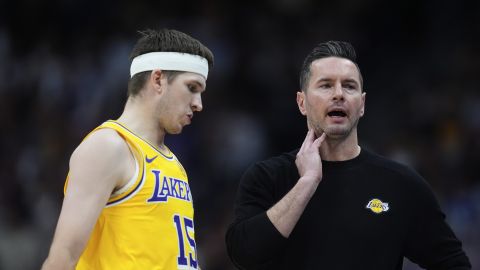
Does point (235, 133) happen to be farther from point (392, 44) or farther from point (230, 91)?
point (392, 44)

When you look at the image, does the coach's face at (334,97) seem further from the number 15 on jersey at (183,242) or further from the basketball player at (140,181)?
the number 15 on jersey at (183,242)

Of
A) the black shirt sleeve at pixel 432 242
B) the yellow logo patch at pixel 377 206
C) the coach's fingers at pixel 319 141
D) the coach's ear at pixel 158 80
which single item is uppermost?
the coach's ear at pixel 158 80

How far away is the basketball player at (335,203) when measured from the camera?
5.00 meters

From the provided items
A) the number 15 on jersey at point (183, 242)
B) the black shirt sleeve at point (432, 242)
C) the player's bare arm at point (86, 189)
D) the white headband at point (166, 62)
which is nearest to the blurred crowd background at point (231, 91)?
the black shirt sleeve at point (432, 242)

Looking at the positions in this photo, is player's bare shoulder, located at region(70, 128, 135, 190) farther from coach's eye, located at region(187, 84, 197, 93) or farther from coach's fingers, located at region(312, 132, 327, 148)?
coach's fingers, located at region(312, 132, 327, 148)

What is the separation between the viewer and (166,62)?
534 centimetres

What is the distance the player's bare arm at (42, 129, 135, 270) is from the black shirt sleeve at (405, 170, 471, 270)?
1.69 m

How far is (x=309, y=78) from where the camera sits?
17.8 feet

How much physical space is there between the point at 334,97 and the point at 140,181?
1235 millimetres

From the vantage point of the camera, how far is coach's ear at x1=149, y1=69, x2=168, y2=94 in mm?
5297

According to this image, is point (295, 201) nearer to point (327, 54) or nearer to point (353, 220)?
point (353, 220)

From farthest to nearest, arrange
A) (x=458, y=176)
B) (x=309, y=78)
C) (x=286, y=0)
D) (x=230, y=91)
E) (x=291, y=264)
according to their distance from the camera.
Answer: (x=286, y=0), (x=230, y=91), (x=458, y=176), (x=309, y=78), (x=291, y=264)

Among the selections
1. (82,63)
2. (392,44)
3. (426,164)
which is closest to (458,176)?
(426,164)

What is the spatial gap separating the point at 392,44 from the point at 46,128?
507 centimetres
